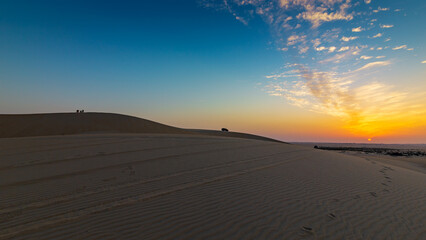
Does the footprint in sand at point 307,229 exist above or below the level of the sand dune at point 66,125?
below

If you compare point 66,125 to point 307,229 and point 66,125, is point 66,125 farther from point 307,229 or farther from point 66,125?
point 307,229

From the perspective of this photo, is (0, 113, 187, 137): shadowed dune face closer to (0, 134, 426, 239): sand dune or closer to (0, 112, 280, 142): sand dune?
(0, 112, 280, 142): sand dune

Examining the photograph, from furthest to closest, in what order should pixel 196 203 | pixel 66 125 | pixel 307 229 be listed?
pixel 66 125 < pixel 196 203 < pixel 307 229

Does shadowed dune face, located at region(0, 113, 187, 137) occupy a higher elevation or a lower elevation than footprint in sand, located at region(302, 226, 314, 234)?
higher

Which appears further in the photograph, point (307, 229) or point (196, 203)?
point (196, 203)

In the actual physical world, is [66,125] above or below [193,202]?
above

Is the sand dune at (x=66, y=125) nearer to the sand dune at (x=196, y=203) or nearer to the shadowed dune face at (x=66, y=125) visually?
Answer: the shadowed dune face at (x=66, y=125)

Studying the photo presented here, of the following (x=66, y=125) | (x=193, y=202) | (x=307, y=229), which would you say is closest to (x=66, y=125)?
(x=66, y=125)

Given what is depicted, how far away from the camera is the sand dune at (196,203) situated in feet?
10.6

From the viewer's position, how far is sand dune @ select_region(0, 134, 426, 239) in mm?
3242

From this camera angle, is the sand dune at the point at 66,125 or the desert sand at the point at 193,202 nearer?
the desert sand at the point at 193,202

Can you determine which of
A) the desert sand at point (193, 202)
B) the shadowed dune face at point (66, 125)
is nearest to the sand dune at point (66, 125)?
the shadowed dune face at point (66, 125)

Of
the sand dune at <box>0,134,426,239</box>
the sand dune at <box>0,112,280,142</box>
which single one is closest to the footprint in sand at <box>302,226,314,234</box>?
the sand dune at <box>0,134,426,239</box>

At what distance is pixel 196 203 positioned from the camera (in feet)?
13.7
